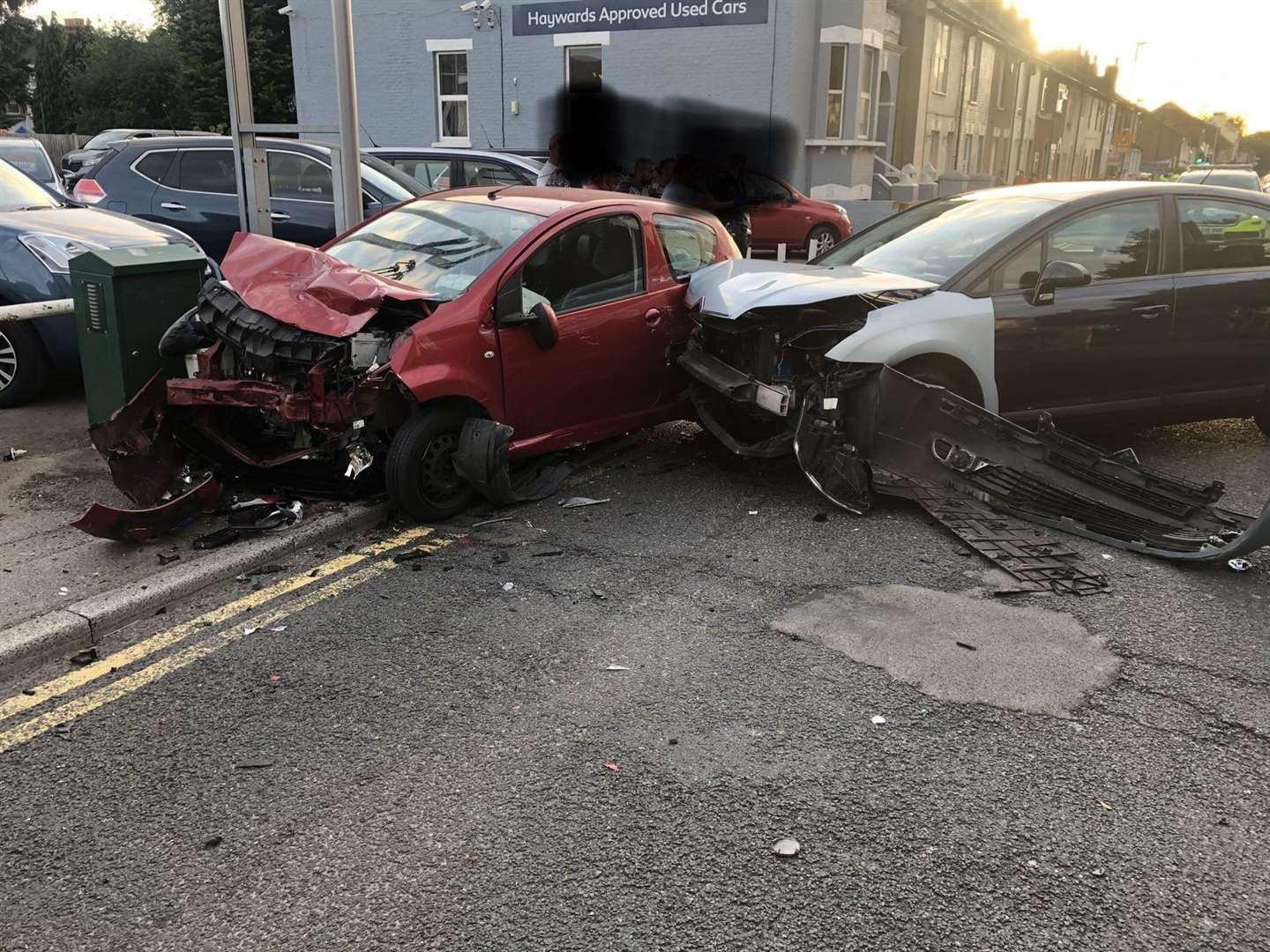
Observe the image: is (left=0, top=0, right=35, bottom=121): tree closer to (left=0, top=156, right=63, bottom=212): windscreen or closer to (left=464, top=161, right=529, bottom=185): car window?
(left=464, top=161, right=529, bottom=185): car window

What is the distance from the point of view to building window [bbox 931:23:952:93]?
29.7m

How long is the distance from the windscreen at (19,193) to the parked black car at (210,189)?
1.47 metres

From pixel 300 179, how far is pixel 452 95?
15447mm

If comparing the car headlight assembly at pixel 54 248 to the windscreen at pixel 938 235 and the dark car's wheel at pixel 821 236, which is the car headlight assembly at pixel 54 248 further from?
the dark car's wheel at pixel 821 236

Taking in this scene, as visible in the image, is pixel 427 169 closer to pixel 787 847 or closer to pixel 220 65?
pixel 787 847

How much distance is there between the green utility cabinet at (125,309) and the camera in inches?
215

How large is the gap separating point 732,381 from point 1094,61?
203 ft

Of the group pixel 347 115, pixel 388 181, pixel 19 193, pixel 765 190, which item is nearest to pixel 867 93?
pixel 765 190

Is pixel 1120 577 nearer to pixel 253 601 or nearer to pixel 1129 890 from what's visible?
pixel 1129 890

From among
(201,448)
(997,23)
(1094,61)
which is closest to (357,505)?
(201,448)

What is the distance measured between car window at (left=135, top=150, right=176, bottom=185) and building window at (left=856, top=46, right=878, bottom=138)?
56.2 ft

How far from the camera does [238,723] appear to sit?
354 cm

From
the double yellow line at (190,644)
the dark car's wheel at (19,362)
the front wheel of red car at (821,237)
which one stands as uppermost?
the front wheel of red car at (821,237)

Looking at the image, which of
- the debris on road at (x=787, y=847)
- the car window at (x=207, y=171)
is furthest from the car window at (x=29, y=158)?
the debris on road at (x=787, y=847)
